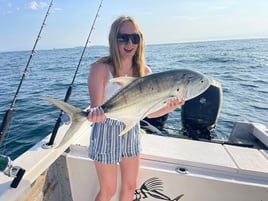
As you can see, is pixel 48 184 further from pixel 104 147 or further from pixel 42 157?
pixel 104 147

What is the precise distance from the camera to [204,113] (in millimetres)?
3904

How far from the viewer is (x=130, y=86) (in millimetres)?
1834

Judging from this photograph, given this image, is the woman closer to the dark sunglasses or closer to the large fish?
the dark sunglasses

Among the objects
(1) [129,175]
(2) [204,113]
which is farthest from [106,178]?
(2) [204,113]

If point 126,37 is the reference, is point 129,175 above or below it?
below

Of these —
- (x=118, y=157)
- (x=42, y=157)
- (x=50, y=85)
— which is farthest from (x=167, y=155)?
(x=50, y=85)

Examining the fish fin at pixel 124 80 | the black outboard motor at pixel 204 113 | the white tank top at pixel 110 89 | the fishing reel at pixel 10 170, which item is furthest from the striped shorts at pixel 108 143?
the black outboard motor at pixel 204 113

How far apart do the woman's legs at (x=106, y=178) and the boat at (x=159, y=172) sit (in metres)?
0.32

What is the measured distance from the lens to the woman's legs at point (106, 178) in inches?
81.6

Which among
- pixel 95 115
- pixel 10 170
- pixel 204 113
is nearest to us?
pixel 95 115

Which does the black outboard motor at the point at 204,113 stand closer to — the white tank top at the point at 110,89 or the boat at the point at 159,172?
the boat at the point at 159,172

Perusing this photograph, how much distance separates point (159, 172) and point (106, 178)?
1.71ft

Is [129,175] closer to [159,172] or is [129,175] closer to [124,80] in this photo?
[159,172]

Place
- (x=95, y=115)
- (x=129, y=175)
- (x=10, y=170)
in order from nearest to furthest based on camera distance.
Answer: (x=95, y=115), (x=10, y=170), (x=129, y=175)
